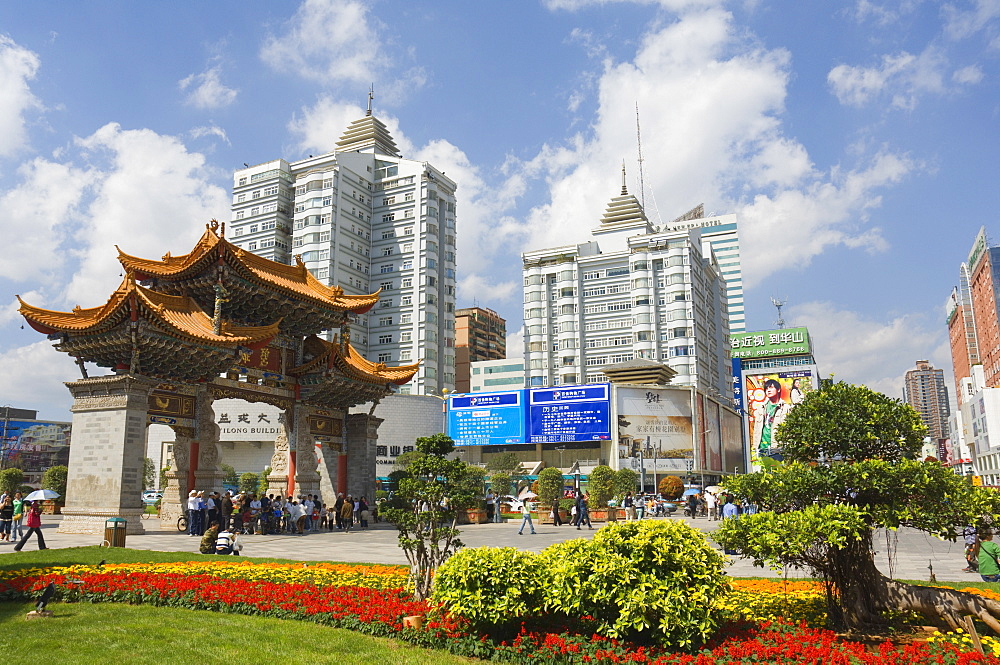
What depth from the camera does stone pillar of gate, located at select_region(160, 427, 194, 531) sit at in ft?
87.6

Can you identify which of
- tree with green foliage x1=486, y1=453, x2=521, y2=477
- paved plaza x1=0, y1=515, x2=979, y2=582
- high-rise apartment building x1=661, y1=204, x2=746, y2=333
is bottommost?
paved plaza x1=0, y1=515, x2=979, y2=582

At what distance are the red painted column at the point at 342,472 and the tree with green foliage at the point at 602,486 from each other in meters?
19.8

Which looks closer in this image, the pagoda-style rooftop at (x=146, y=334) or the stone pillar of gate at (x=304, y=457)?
the pagoda-style rooftop at (x=146, y=334)

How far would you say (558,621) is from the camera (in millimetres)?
8594

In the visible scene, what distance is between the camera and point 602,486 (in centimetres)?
5275

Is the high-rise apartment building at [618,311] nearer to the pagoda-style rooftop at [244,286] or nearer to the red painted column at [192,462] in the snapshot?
the pagoda-style rooftop at [244,286]

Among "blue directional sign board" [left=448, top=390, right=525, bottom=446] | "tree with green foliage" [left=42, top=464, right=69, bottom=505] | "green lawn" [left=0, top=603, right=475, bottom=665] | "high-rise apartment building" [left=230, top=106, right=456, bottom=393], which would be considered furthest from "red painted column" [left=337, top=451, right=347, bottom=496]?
"high-rise apartment building" [left=230, top=106, right=456, bottom=393]

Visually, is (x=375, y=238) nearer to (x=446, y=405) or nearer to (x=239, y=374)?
(x=446, y=405)

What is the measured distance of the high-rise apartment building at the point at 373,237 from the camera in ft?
260

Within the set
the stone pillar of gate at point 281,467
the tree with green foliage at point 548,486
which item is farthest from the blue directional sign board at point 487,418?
the stone pillar of gate at point 281,467

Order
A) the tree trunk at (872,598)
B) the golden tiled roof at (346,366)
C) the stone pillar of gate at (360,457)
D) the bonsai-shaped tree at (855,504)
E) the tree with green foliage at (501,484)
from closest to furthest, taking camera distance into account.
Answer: the bonsai-shaped tree at (855,504)
the tree trunk at (872,598)
the golden tiled roof at (346,366)
the stone pillar of gate at (360,457)
the tree with green foliage at (501,484)

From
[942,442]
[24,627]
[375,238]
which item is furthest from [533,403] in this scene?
[942,442]

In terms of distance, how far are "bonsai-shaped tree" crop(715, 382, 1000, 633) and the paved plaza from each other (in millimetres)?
6781

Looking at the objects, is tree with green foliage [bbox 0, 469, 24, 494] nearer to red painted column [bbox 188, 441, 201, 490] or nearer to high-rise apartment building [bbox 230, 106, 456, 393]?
red painted column [bbox 188, 441, 201, 490]
